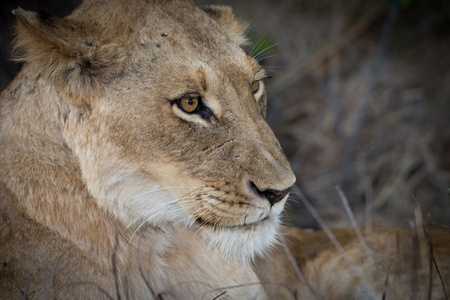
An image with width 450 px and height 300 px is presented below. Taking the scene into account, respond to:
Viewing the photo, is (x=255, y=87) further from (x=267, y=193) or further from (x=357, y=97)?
(x=357, y=97)

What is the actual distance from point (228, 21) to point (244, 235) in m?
1.14

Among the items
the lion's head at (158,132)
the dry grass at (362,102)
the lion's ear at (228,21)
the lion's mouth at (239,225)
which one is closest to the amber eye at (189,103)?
the lion's head at (158,132)

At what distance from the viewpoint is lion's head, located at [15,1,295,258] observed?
2082 millimetres

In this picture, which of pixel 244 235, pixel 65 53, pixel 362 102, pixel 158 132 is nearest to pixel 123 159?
pixel 158 132

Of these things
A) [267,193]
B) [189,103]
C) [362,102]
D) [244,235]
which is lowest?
[244,235]

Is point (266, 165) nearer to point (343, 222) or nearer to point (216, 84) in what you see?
point (216, 84)

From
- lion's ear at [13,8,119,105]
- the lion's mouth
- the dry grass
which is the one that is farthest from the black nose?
the dry grass

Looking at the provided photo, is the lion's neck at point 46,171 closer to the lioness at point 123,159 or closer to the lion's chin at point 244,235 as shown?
the lioness at point 123,159

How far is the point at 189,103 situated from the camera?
84.4 inches

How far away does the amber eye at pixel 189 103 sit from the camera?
2.13 metres

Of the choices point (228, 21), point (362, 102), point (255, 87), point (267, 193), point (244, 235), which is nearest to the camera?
point (267, 193)

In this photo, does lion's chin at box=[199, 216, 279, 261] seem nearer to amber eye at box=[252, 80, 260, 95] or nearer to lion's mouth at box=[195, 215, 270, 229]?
lion's mouth at box=[195, 215, 270, 229]

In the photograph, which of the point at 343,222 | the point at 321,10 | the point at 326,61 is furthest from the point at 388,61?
the point at 343,222

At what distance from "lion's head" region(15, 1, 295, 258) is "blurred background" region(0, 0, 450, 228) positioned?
7.20ft
